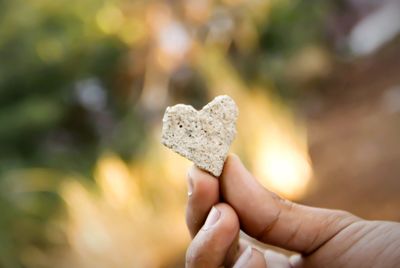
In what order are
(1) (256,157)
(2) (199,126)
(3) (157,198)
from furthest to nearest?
(1) (256,157) < (3) (157,198) < (2) (199,126)

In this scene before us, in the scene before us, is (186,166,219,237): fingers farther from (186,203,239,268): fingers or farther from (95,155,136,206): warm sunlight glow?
(95,155,136,206): warm sunlight glow

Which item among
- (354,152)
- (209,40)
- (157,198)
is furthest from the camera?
(354,152)

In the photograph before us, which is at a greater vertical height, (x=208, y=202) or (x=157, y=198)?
(x=157, y=198)

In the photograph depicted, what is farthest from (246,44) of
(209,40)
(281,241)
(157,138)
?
(281,241)

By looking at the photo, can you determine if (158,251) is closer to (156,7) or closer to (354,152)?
(156,7)

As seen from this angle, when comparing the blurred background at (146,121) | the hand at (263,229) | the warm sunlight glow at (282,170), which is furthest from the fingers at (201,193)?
the warm sunlight glow at (282,170)

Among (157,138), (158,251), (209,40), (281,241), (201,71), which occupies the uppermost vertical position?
(209,40)

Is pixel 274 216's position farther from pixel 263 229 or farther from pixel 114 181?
pixel 114 181

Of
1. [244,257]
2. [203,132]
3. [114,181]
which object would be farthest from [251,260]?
[114,181]
